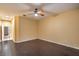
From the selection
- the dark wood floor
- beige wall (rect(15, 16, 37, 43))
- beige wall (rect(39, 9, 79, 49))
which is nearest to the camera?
the dark wood floor

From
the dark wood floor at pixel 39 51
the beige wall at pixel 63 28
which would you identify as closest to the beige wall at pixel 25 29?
the beige wall at pixel 63 28

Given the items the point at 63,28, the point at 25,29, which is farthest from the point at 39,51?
the point at 25,29

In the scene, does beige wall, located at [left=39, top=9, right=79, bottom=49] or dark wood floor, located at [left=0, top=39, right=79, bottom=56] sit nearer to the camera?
dark wood floor, located at [left=0, top=39, right=79, bottom=56]

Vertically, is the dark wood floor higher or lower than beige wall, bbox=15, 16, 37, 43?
lower

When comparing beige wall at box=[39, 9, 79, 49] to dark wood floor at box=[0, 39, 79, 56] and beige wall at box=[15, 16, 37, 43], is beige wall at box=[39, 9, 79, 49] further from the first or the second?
beige wall at box=[15, 16, 37, 43]

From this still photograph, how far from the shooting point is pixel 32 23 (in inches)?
201

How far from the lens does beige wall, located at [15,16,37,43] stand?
175 inches

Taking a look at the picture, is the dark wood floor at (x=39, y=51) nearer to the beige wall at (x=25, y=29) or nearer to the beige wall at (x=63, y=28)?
the beige wall at (x=63, y=28)

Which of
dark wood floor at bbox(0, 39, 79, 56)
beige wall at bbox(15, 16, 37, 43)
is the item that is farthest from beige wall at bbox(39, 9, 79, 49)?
beige wall at bbox(15, 16, 37, 43)

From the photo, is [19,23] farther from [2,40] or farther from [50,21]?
[50,21]

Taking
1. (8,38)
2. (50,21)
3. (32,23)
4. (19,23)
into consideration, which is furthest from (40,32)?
(8,38)

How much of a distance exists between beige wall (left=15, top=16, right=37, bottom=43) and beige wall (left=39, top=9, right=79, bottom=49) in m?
0.65

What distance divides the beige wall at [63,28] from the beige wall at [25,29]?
65 centimetres

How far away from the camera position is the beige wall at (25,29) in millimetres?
4449
